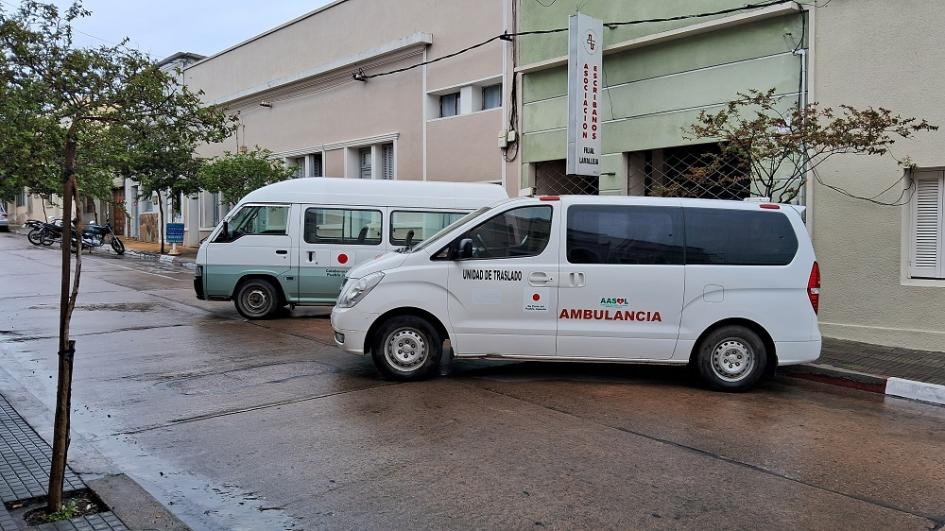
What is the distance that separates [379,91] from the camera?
21047mm

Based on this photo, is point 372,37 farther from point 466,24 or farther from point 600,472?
point 600,472

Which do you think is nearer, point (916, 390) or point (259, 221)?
point (916, 390)

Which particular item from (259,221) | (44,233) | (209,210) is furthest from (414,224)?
(44,233)

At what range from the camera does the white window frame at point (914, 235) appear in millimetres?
10297

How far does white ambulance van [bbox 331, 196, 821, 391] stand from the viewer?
305 inches

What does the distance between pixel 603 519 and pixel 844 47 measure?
9.42 m

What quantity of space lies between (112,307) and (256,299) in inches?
120

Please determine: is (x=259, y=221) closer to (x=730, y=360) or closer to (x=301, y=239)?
(x=301, y=239)

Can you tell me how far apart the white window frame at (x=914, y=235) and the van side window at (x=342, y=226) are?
811cm

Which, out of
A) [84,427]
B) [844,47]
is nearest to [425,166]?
[844,47]

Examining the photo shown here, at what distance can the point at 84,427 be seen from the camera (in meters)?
6.22

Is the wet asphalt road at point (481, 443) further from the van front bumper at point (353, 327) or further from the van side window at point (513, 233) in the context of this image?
the van side window at point (513, 233)

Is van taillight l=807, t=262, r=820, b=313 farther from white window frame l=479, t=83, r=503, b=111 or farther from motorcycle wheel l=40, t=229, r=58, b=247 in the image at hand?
motorcycle wheel l=40, t=229, r=58, b=247

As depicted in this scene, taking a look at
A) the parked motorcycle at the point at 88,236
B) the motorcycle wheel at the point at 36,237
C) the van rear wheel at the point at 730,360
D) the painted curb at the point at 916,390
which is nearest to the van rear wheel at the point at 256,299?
the van rear wheel at the point at 730,360
